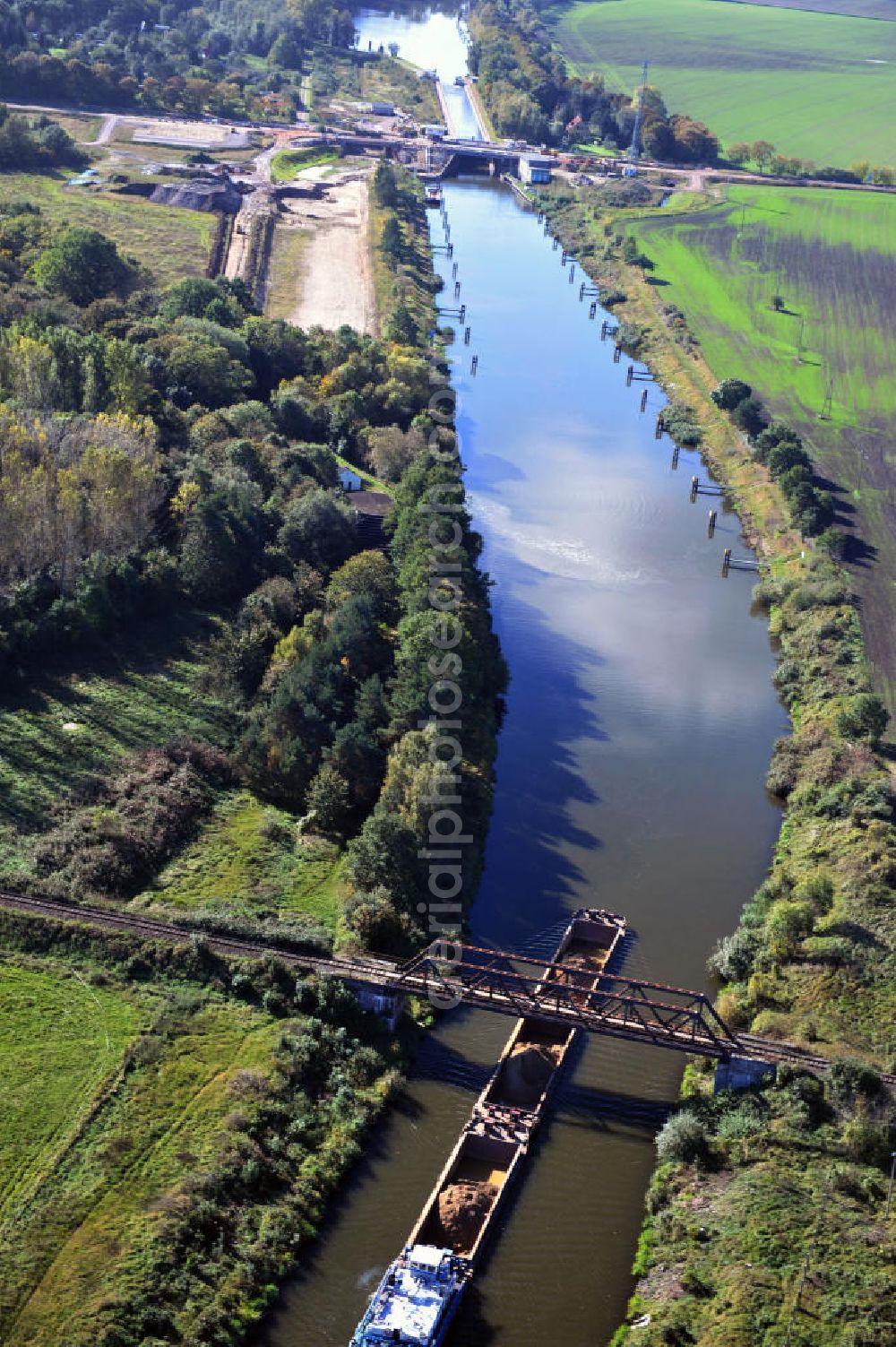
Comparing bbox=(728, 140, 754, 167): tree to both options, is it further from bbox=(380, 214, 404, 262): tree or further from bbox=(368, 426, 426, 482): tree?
bbox=(368, 426, 426, 482): tree

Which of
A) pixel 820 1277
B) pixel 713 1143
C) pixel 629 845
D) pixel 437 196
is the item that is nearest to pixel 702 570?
pixel 629 845

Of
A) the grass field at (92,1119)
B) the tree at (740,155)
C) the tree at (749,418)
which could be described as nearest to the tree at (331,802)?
the grass field at (92,1119)

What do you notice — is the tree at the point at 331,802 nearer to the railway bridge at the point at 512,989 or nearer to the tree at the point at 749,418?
the railway bridge at the point at 512,989

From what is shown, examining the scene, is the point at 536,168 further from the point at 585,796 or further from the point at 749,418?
the point at 585,796

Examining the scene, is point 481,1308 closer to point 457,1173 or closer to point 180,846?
point 457,1173

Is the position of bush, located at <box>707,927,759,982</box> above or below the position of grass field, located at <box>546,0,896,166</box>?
below

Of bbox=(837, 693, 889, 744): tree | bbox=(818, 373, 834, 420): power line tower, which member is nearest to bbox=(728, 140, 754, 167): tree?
bbox=(818, 373, 834, 420): power line tower

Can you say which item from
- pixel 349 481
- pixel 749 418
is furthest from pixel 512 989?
pixel 749 418
